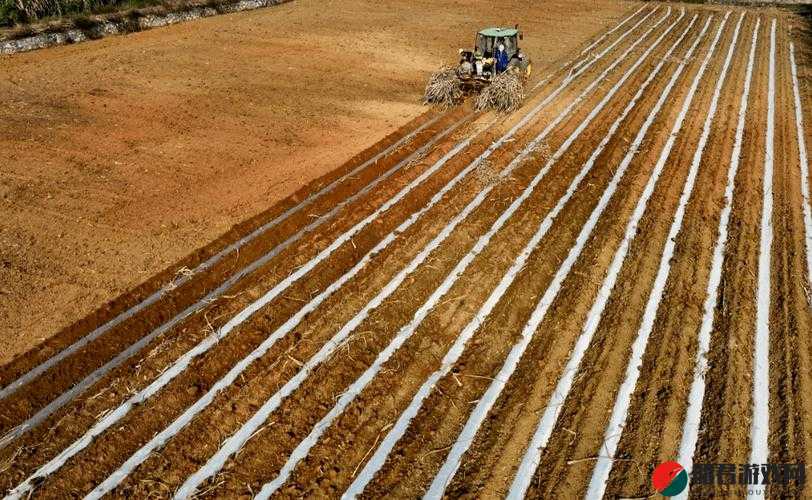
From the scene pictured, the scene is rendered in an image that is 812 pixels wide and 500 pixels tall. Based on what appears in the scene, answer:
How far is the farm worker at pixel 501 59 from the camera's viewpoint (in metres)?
17.0

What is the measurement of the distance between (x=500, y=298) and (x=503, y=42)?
11583mm

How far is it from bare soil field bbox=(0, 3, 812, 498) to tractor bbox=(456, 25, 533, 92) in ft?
16.3

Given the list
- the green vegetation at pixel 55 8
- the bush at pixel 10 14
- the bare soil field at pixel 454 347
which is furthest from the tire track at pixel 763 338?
the bush at pixel 10 14

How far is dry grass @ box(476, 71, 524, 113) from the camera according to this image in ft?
52.4

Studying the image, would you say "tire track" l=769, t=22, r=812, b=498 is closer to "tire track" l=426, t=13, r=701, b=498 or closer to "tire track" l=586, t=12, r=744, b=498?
"tire track" l=586, t=12, r=744, b=498

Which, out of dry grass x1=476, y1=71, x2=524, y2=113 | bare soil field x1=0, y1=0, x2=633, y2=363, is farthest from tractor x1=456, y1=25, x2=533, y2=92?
bare soil field x1=0, y1=0, x2=633, y2=363

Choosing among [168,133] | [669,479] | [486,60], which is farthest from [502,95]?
[669,479]

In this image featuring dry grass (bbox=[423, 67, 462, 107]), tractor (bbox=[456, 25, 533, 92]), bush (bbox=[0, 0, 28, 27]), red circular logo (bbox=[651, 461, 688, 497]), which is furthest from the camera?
bush (bbox=[0, 0, 28, 27])

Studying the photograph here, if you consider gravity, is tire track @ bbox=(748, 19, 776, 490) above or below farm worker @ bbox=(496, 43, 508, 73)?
below

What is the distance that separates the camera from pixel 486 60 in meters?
17.2

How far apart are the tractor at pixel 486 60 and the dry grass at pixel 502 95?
659 millimetres

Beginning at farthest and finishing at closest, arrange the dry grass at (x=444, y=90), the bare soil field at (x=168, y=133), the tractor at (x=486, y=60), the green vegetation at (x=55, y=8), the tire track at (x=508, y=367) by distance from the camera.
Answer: the green vegetation at (x=55, y=8), the tractor at (x=486, y=60), the dry grass at (x=444, y=90), the bare soil field at (x=168, y=133), the tire track at (x=508, y=367)

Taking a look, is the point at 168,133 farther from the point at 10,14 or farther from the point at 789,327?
the point at 10,14

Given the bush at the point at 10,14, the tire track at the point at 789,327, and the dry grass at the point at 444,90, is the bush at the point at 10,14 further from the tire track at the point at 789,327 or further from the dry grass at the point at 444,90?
the tire track at the point at 789,327
